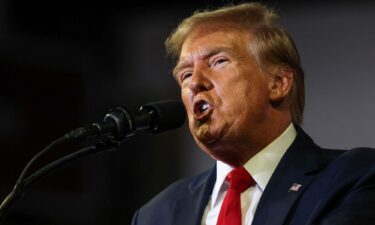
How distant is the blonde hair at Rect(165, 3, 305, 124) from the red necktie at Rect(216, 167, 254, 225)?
28 cm

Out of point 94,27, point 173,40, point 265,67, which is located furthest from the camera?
point 94,27

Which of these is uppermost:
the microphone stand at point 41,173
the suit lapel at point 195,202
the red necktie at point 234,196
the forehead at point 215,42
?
the forehead at point 215,42

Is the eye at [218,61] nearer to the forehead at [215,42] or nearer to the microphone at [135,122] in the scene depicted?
the forehead at [215,42]

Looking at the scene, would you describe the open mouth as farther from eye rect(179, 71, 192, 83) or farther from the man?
eye rect(179, 71, 192, 83)

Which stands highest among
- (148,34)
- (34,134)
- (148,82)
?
(148,34)

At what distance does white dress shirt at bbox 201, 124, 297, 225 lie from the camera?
1970 mm

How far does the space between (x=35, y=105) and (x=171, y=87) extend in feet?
2.36

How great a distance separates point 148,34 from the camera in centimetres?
316

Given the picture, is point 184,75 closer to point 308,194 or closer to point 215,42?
point 215,42

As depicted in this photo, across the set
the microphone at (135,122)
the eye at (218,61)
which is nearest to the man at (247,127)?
the eye at (218,61)

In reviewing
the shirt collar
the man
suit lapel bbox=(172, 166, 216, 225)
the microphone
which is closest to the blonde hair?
the man

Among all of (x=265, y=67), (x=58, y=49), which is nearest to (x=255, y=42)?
(x=265, y=67)

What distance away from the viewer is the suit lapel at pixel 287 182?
1.83m

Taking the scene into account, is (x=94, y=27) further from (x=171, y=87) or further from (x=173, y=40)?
(x=173, y=40)
